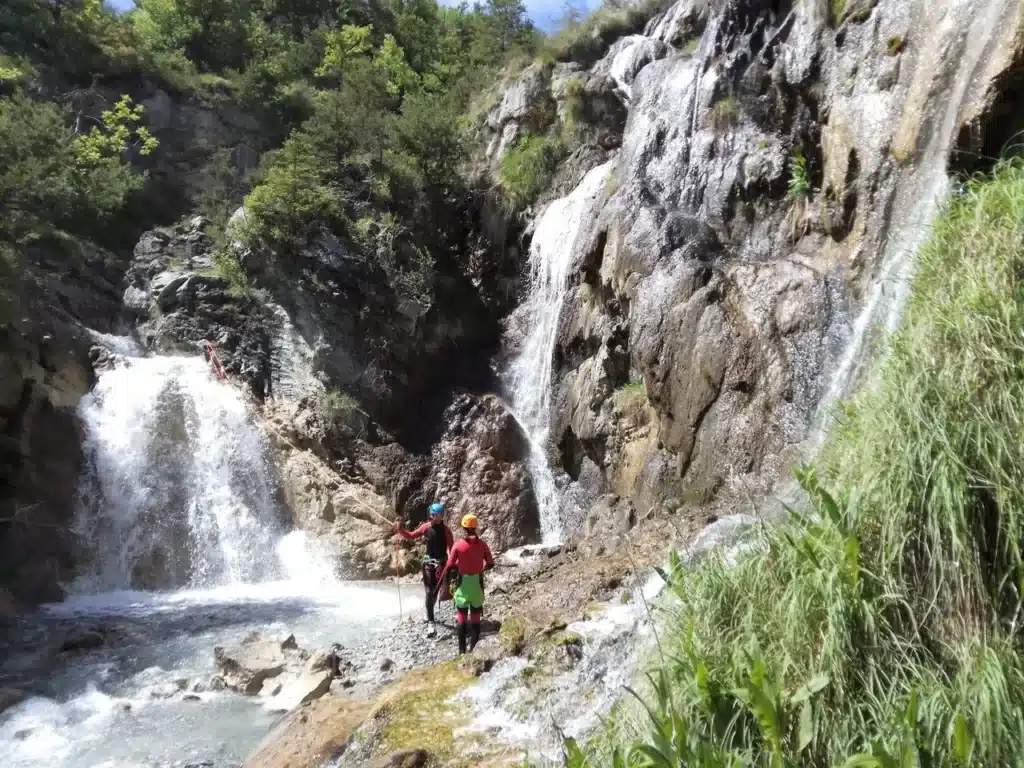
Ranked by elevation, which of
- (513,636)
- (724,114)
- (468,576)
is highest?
(724,114)

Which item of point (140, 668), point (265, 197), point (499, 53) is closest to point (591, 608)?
point (140, 668)

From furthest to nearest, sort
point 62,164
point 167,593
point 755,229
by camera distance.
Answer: point 62,164 → point 167,593 → point 755,229

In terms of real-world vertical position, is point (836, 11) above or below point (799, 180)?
above

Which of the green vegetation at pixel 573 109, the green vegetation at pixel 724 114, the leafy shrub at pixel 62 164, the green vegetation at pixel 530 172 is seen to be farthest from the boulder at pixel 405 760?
the green vegetation at pixel 573 109

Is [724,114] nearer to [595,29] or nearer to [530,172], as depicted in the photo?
[530,172]

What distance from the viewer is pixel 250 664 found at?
304 inches

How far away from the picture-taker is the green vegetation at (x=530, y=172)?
17.6 m

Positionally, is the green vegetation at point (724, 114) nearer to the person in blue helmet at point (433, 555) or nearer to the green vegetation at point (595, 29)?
the person in blue helmet at point (433, 555)

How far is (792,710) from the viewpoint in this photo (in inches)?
123

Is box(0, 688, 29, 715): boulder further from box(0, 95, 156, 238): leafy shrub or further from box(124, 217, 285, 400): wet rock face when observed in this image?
box(0, 95, 156, 238): leafy shrub

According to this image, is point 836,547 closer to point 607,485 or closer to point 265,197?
point 607,485

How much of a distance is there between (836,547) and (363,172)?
53.5 feet

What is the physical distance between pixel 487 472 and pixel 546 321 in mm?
3396

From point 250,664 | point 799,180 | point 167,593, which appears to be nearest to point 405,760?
point 250,664
